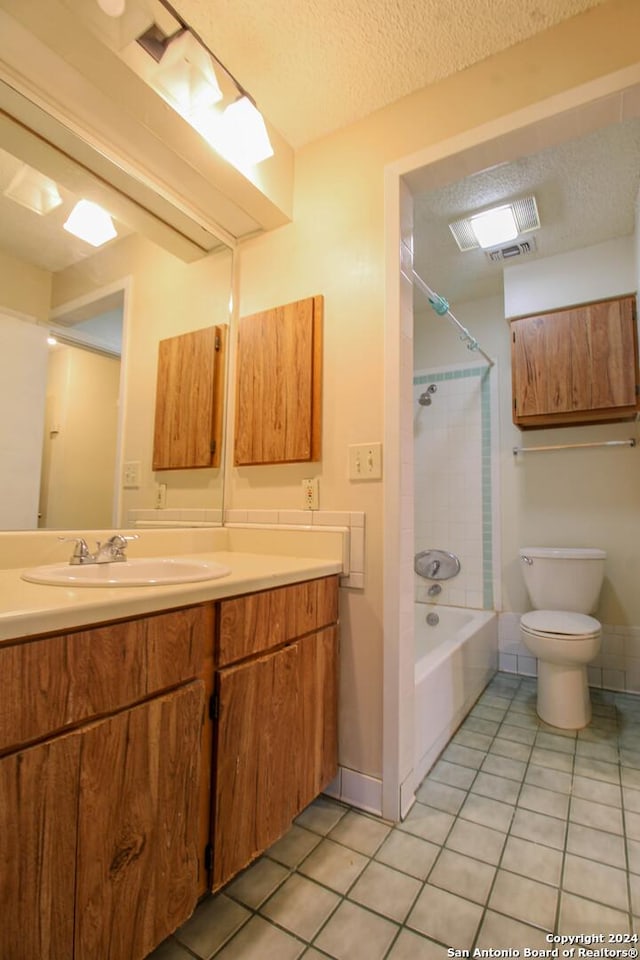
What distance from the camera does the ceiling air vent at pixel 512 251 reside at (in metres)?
2.36

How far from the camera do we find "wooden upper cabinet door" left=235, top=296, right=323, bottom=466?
159cm

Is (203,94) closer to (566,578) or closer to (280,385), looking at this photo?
(280,385)

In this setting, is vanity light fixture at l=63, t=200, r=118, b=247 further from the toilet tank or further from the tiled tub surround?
the tiled tub surround

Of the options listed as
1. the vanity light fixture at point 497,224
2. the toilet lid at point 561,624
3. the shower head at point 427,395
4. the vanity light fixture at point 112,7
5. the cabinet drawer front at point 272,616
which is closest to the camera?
the cabinet drawer front at point 272,616

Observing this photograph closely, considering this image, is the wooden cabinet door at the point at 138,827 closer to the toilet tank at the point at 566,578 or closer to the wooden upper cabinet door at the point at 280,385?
the wooden upper cabinet door at the point at 280,385

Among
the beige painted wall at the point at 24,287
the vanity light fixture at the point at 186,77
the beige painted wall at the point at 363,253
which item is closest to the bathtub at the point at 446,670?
the beige painted wall at the point at 363,253

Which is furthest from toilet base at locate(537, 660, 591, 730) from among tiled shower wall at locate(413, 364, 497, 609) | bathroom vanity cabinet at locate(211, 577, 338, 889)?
bathroom vanity cabinet at locate(211, 577, 338, 889)

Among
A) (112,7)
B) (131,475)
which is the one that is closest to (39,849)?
(131,475)

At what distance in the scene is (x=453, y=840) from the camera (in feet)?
4.14

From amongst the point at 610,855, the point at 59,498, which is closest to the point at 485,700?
the point at 610,855

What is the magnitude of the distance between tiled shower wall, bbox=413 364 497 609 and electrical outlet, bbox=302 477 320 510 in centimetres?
164

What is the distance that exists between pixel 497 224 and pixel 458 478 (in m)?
1.47

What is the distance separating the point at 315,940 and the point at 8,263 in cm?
182

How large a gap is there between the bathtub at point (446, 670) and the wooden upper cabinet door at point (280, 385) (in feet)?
3.24
